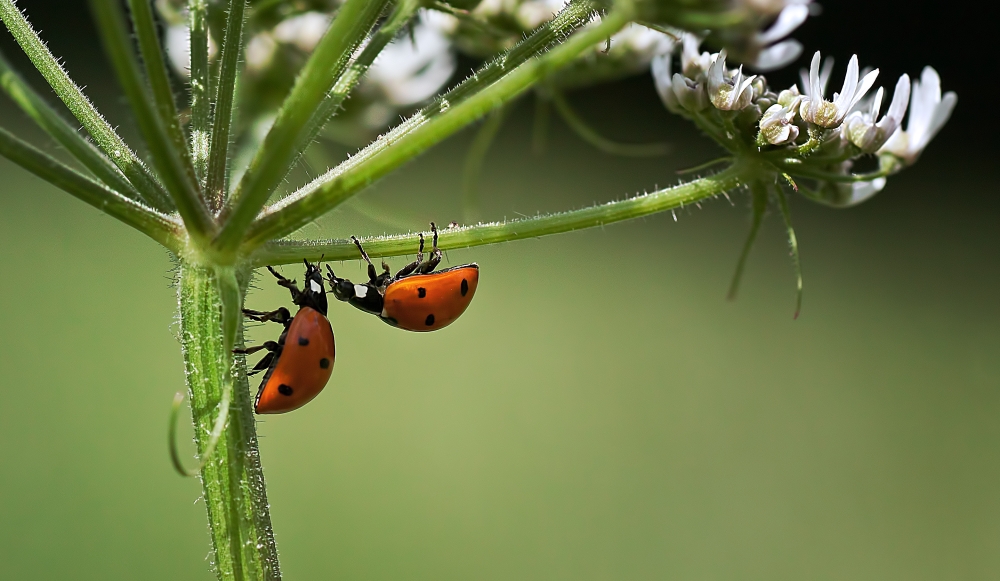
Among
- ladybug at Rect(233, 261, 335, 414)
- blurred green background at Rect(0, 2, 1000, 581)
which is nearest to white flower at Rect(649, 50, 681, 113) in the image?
ladybug at Rect(233, 261, 335, 414)

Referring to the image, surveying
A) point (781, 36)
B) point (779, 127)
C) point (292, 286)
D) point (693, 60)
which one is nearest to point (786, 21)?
point (781, 36)

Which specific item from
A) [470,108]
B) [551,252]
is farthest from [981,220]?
[470,108]

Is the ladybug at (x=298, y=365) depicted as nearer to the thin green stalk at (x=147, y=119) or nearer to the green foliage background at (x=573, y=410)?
the thin green stalk at (x=147, y=119)

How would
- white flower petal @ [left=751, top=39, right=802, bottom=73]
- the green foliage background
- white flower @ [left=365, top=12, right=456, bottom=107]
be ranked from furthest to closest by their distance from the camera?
1. the green foliage background
2. white flower @ [left=365, top=12, right=456, bottom=107]
3. white flower petal @ [left=751, top=39, right=802, bottom=73]

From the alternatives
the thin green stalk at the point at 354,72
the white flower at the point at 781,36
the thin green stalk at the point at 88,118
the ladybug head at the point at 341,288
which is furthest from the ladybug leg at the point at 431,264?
the white flower at the point at 781,36

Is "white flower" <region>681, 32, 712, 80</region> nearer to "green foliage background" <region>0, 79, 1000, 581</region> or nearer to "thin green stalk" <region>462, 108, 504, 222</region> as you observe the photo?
"thin green stalk" <region>462, 108, 504, 222</region>

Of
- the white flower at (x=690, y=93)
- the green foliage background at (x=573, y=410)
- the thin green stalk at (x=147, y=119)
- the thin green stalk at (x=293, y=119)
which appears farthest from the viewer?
the green foliage background at (x=573, y=410)
